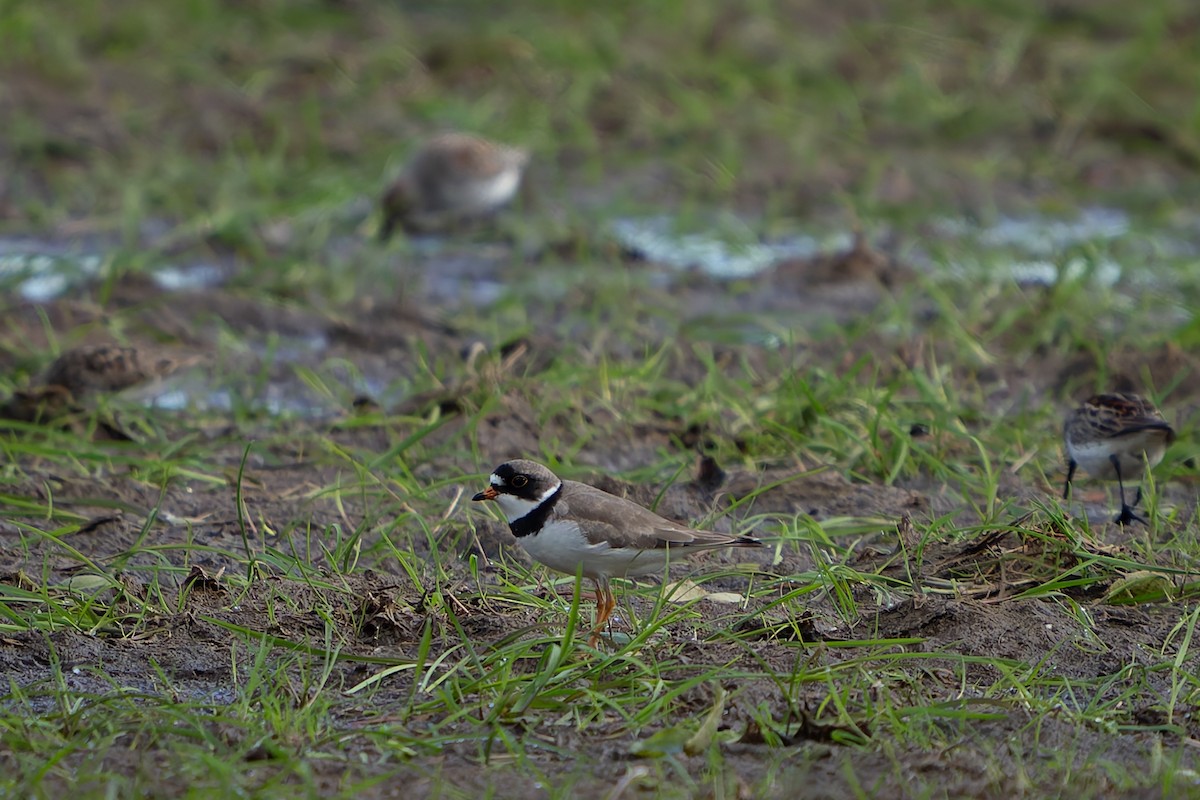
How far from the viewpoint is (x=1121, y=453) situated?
6.18 m

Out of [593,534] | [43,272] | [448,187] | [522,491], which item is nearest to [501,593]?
[522,491]

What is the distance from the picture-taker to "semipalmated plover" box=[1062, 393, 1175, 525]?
6137 mm

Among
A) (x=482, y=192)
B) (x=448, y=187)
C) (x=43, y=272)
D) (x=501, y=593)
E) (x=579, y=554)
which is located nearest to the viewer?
(x=579, y=554)

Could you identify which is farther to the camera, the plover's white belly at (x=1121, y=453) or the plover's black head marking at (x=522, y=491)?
the plover's white belly at (x=1121, y=453)

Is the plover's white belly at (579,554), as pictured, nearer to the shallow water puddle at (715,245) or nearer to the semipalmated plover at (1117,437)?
the semipalmated plover at (1117,437)

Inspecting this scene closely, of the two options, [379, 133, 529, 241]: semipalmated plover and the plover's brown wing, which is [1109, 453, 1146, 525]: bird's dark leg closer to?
the plover's brown wing

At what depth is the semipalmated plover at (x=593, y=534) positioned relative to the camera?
16.7ft

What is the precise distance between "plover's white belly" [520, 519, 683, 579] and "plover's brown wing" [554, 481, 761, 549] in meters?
0.02

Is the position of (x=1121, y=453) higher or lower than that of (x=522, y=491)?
lower

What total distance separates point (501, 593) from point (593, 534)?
Answer: 17.4 inches

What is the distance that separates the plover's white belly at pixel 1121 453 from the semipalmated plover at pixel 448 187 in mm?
5350

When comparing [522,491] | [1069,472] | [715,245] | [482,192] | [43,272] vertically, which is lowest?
[715,245]

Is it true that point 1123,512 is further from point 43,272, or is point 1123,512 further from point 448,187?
point 43,272

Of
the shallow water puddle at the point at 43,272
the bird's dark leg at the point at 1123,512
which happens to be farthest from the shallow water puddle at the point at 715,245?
the bird's dark leg at the point at 1123,512
